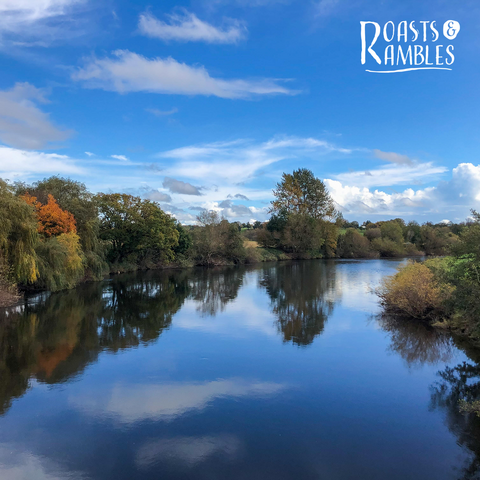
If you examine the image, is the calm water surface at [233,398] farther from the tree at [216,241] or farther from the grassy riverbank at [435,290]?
the tree at [216,241]

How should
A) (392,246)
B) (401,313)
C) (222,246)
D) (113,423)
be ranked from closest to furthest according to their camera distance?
(113,423), (401,313), (222,246), (392,246)

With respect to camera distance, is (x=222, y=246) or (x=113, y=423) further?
(x=222, y=246)

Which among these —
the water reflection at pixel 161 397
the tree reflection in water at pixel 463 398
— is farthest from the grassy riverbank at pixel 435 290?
the water reflection at pixel 161 397

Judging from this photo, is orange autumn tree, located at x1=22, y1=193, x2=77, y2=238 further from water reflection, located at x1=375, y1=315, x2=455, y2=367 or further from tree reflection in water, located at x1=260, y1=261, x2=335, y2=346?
water reflection, located at x1=375, y1=315, x2=455, y2=367

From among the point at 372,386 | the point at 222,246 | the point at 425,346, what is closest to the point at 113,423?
the point at 372,386

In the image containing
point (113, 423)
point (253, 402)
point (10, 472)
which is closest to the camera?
point (10, 472)

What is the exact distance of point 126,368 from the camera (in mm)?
11016

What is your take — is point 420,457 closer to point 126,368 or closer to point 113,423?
point 113,423

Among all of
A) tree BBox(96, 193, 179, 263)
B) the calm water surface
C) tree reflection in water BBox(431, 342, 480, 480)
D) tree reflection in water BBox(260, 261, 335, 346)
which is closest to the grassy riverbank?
the calm water surface

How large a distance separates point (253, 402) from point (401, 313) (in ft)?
37.3

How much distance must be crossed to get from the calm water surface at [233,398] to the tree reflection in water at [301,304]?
0.68 ft

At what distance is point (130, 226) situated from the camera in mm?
38125

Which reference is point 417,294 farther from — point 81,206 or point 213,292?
point 81,206

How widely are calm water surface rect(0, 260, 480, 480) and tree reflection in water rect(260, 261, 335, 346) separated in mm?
207
